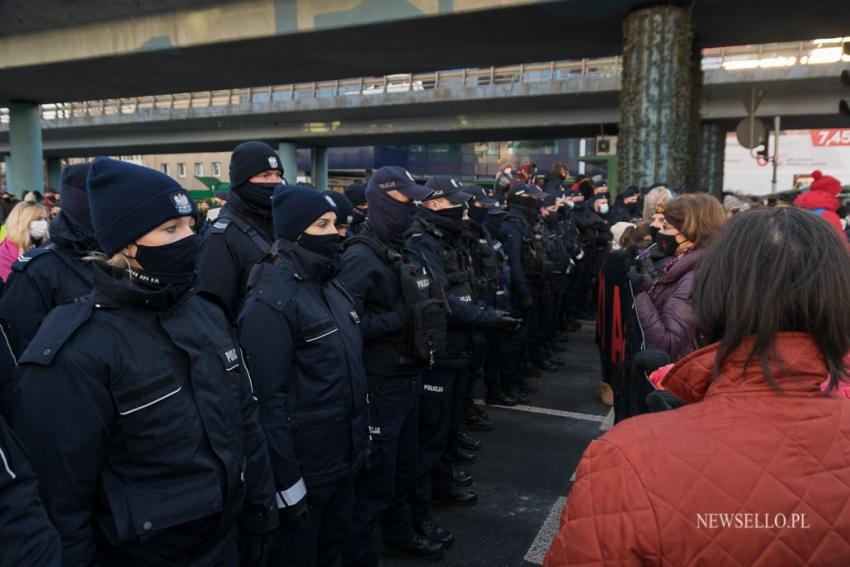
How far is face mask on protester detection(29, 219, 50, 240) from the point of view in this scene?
4703mm

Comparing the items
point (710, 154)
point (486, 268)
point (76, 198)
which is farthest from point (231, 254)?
point (710, 154)

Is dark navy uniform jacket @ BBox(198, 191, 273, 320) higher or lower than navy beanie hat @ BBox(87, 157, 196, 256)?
lower

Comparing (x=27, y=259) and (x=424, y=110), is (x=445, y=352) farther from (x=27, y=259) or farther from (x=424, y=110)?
(x=424, y=110)

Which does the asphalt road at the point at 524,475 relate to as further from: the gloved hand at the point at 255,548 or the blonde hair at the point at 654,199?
the blonde hair at the point at 654,199

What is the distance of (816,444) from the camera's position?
123 centimetres

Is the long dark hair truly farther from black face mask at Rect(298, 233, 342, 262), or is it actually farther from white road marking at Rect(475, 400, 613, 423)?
white road marking at Rect(475, 400, 613, 423)

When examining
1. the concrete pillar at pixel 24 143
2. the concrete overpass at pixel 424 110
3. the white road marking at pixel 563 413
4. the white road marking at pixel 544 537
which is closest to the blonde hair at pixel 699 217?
the white road marking at pixel 544 537

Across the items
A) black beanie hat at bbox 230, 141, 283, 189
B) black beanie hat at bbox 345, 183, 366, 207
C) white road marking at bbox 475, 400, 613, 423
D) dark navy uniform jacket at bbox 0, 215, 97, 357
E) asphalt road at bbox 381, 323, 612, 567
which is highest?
black beanie hat at bbox 230, 141, 283, 189

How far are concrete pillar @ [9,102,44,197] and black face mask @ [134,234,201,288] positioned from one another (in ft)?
67.2

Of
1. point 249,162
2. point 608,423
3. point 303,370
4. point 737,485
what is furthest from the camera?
point 608,423

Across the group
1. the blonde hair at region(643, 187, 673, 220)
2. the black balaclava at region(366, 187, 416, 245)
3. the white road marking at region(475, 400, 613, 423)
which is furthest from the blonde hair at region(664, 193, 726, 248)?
the white road marking at region(475, 400, 613, 423)

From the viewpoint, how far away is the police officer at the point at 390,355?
137 inches

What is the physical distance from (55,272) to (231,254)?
0.88 m

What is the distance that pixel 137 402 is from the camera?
6.06 feet
